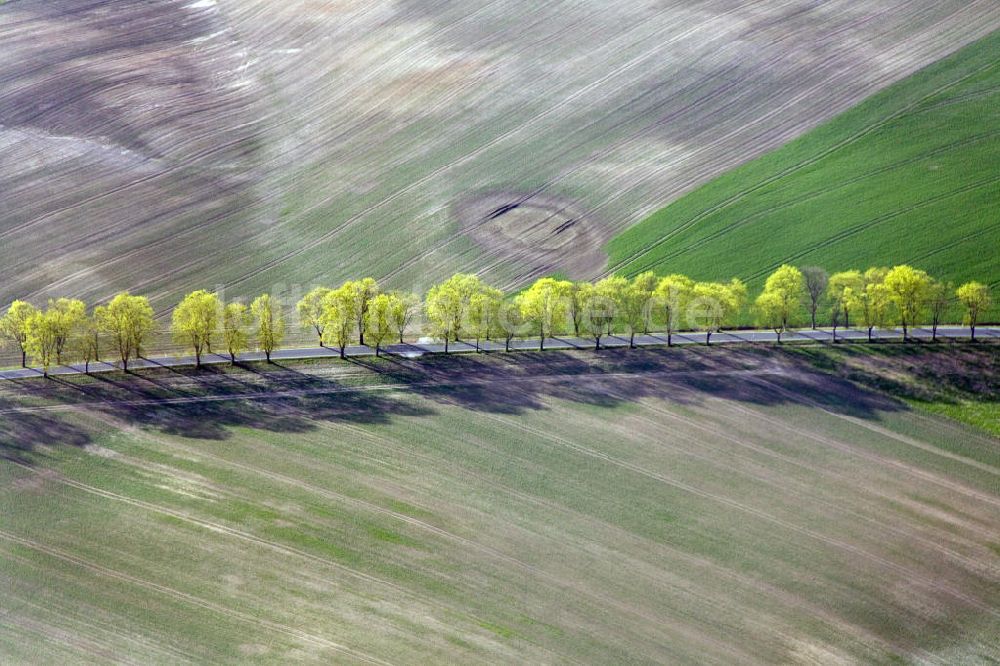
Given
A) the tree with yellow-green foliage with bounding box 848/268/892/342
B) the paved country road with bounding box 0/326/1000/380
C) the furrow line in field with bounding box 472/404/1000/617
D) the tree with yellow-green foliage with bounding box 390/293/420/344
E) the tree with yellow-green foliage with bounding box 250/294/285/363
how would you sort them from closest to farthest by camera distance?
1. the furrow line in field with bounding box 472/404/1000/617
2. the tree with yellow-green foliage with bounding box 250/294/285/363
3. the paved country road with bounding box 0/326/1000/380
4. the tree with yellow-green foliage with bounding box 390/293/420/344
5. the tree with yellow-green foliage with bounding box 848/268/892/342

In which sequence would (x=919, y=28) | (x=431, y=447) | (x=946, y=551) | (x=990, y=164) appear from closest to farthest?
(x=946, y=551) → (x=431, y=447) → (x=990, y=164) → (x=919, y=28)

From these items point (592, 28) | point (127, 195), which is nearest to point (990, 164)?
point (592, 28)

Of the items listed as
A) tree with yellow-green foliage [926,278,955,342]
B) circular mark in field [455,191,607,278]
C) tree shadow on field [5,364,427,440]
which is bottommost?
tree shadow on field [5,364,427,440]

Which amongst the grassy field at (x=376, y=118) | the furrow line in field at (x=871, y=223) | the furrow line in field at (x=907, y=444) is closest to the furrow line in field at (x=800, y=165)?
the grassy field at (x=376, y=118)

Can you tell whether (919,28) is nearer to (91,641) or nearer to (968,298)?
(968,298)

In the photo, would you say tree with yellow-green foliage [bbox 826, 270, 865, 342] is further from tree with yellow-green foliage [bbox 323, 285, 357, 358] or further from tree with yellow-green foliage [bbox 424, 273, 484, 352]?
tree with yellow-green foliage [bbox 323, 285, 357, 358]

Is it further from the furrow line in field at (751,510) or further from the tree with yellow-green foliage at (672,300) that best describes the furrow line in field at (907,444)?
the tree with yellow-green foliage at (672,300)

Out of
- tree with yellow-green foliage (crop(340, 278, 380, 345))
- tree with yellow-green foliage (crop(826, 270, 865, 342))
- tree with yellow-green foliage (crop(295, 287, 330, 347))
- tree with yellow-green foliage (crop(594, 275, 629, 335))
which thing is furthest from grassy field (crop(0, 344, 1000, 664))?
tree with yellow-green foliage (crop(295, 287, 330, 347))
